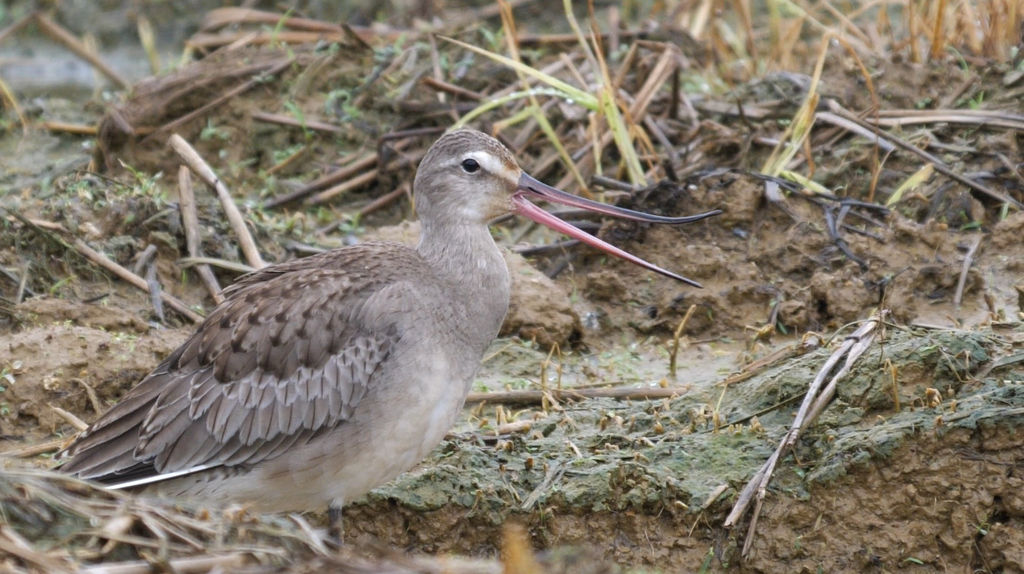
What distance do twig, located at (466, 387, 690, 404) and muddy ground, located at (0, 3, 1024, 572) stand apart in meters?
0.04

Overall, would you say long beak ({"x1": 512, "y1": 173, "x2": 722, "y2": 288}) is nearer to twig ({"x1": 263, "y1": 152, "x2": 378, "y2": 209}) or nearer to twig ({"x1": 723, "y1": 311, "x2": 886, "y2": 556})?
twig ({"x1": 723, "y1": 311, "x2": 886, "y2": 556})

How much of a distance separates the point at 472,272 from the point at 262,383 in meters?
0.97

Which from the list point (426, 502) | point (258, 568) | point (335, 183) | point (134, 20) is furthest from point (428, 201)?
point (134, 20)

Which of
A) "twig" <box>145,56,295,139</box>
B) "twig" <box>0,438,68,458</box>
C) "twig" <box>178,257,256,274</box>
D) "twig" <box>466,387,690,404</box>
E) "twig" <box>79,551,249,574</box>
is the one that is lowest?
"twig" <box>466,387,690,404</box>

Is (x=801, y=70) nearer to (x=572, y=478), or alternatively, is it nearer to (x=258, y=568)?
(x=572, y=478)

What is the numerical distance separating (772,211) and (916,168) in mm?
Result: 995

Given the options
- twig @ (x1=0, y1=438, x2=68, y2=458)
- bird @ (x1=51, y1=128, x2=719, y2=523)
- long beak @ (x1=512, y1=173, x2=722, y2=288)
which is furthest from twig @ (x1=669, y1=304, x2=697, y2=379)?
twig @ (x1=0, y1=438, x2=68, y2=458)

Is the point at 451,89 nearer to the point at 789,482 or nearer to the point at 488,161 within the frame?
the point at 488,161

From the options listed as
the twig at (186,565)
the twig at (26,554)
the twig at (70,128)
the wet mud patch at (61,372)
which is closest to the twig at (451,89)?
the twig at (70,128)

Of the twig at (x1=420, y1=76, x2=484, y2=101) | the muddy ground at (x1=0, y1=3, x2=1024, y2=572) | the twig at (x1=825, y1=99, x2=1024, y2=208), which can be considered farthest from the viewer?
the twig at (x1=420, y1=76, x2=484, y2=101)

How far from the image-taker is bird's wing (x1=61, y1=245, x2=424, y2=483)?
5465 mm

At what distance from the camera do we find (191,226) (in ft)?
24.8

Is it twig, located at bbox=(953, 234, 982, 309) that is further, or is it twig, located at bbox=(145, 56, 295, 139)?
twig, located at bbox=(145, 56, 295, 139)

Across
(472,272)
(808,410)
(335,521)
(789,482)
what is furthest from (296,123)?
(789,482)
